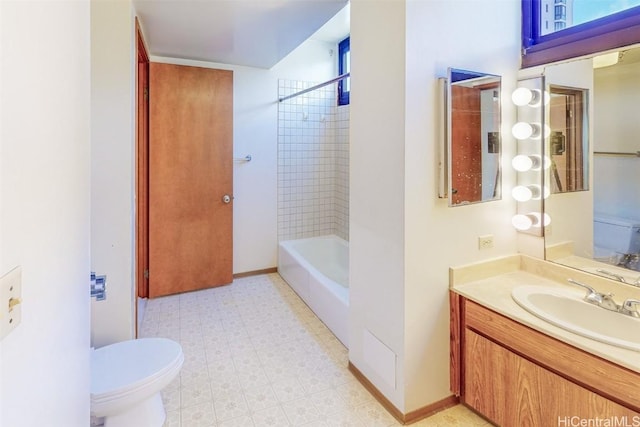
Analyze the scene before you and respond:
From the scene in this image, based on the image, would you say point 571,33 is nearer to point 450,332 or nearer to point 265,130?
point 450,332

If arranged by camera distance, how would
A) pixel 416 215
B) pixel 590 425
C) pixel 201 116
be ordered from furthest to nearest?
pixel 201 116 < pixel 416 215 < pixel 590 425

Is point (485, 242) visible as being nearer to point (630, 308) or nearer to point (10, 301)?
point (630, 308)

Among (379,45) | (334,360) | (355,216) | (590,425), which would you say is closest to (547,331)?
(590,425)

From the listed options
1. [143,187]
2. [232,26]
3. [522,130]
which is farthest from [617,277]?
[143,187]

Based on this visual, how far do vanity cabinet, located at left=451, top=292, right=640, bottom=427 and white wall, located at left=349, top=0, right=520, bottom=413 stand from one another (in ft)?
0.39

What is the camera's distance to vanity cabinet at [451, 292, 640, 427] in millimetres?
1196

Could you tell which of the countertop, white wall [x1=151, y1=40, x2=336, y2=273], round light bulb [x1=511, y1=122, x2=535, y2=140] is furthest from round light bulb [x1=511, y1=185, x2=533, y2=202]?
white wall [x1=151, y1=40, x2=336, y2=273]

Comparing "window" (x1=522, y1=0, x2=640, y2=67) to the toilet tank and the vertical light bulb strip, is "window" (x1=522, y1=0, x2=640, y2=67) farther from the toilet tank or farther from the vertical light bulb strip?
the toilet tank

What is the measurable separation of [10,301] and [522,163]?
214cm

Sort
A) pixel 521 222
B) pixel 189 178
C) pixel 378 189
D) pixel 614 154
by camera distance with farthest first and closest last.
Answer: pixel 189 178, pixel 521 222, pixel 378 189, pixel 614 154

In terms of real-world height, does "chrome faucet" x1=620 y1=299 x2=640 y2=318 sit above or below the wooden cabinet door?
above

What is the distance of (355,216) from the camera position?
209 cm

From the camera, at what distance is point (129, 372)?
66.1 inches

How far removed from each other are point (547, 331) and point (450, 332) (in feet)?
1.80
